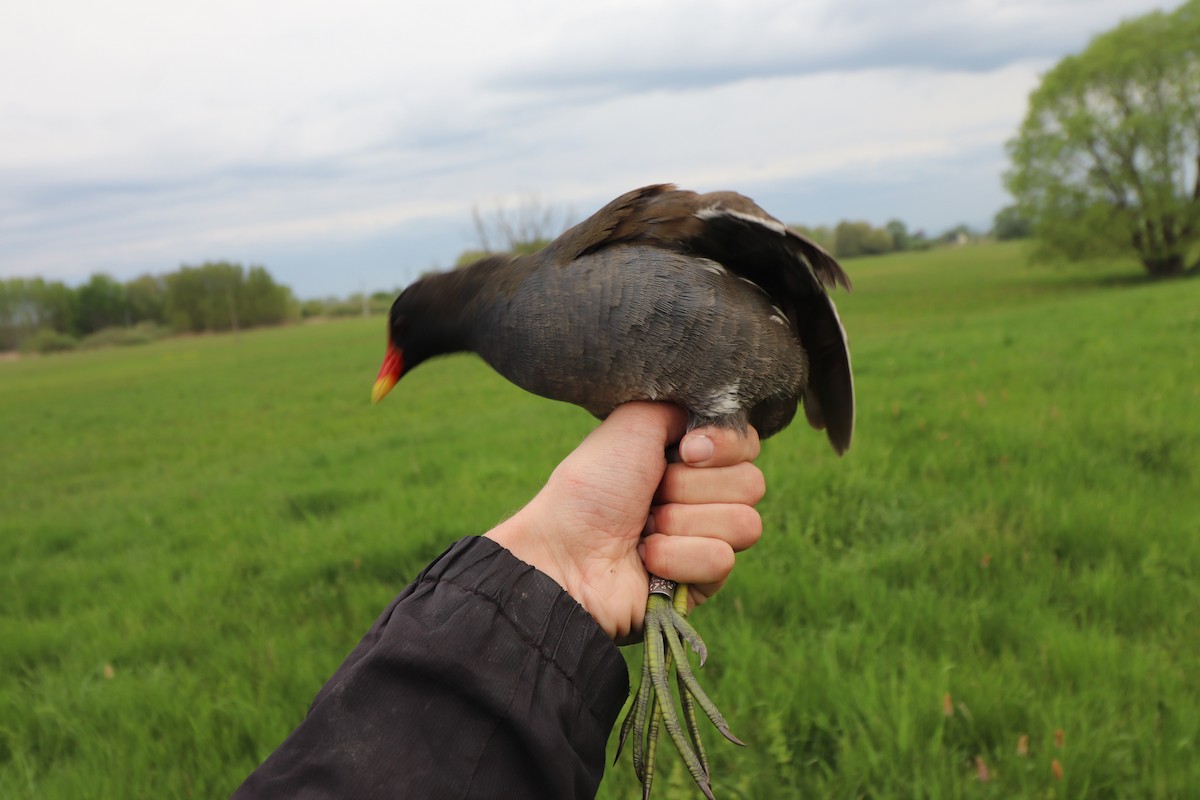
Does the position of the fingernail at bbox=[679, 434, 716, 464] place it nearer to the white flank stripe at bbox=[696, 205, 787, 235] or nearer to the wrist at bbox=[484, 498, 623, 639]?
the wrist at bbox=[484, 498, 623, 639]

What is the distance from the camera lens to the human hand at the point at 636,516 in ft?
6.44

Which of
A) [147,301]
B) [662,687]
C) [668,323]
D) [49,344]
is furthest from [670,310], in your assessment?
[147,301]

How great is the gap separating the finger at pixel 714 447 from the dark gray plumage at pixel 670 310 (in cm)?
5

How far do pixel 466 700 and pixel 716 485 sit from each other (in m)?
0.97

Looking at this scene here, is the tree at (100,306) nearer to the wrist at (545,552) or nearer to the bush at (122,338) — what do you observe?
the bush at (122,338)

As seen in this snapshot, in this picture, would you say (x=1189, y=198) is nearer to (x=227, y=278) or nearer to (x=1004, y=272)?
(x=1004, y=272)

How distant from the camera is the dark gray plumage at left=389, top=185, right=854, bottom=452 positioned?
6.86 ft

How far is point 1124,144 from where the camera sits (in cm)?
2522

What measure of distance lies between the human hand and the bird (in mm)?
80

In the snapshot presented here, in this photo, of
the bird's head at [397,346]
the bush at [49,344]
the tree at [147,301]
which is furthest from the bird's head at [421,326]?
the tree at [147,301]

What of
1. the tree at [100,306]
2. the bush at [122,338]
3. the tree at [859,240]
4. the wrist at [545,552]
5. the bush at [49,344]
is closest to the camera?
the wrist at [545,552]

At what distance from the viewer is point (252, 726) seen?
2604 millimetres

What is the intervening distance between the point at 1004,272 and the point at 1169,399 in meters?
31.6

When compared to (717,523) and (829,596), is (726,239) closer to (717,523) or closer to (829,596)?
(717,523)
